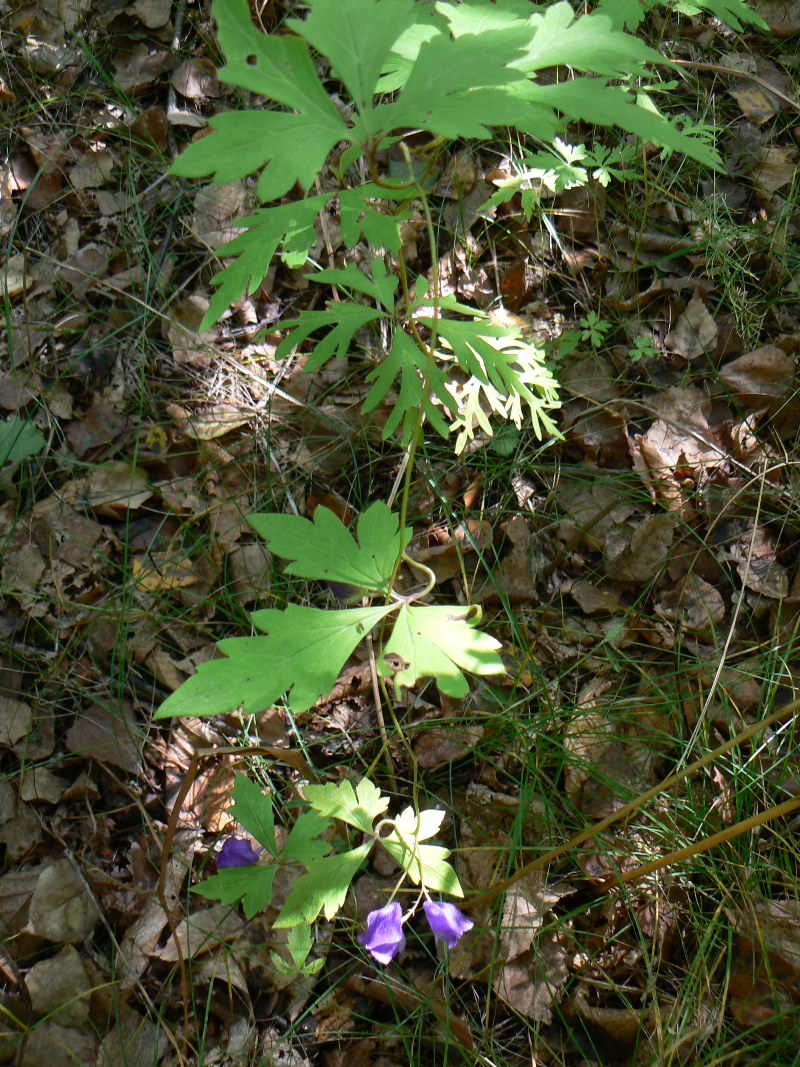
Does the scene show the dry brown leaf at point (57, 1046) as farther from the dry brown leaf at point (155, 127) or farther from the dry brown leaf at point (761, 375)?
the dry brown leaf at point (155, 127)

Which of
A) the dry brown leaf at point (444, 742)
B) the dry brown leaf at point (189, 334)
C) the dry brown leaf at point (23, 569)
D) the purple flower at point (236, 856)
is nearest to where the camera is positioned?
the purple flower at point (236, 856)

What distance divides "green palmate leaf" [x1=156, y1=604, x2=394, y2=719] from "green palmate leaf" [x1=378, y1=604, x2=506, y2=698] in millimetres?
83

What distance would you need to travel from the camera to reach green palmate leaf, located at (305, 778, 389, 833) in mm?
1764

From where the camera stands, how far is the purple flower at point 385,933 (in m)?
1.71

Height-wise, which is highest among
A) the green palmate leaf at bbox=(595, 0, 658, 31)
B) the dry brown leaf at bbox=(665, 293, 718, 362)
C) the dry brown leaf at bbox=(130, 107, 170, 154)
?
the green palmate leaf at bbox=(595, 0, 658, 31)

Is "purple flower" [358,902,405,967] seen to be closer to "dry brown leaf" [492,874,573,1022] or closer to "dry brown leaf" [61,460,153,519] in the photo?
"dry brown leaf" [492,874,573,1022]

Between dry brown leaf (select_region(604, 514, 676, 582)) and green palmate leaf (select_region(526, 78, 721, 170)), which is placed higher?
green palmate leaf (select_region(526, 78, 721, 170))

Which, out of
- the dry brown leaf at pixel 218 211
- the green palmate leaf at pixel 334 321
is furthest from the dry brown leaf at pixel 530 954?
the dry brown leaf at pixel 218 211

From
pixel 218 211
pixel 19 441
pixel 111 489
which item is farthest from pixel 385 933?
pixel 218 211

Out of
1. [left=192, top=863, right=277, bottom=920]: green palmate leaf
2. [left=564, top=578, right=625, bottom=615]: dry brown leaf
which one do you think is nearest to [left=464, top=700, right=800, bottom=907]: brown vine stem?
[left=192, top=863, right=277, bottom=920]: green palmate leaf

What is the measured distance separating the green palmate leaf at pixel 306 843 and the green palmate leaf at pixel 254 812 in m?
0.06

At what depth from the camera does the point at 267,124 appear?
1195 mm

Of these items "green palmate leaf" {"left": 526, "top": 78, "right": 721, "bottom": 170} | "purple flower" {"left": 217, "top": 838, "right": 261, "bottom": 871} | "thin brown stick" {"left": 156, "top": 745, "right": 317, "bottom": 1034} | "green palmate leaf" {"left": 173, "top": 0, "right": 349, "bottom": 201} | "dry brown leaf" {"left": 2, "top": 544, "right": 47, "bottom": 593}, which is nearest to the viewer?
"green palmate leaf" {"left": 173, "top": 0, "right": 349, "bottom": 201}

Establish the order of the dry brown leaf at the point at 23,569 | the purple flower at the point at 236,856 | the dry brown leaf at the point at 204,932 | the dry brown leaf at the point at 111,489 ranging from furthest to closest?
the dry brown leaf at the point at 111,489 < the dry brown leaf at the point at 23,569 < the dry brown leaf at the point at 204,932 < the purple flower at the point at 236,856
